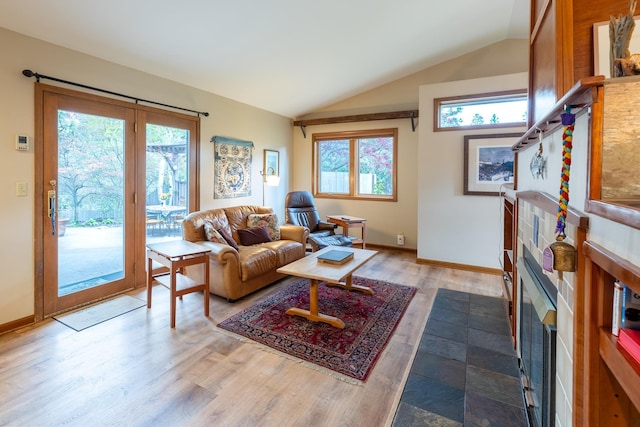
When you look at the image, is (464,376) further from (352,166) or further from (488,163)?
(352,166)

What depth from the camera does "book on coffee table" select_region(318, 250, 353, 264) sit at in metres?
2.91

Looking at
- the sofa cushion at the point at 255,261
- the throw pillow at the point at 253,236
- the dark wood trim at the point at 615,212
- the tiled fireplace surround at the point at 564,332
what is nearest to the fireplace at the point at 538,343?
the tiled fireplace surround at the point at 564,332

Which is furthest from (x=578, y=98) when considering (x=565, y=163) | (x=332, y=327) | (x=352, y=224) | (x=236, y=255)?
(x=352, y=224)

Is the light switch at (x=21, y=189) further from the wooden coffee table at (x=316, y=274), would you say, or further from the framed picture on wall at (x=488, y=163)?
the framed picture on wall at (x=488, y=163)

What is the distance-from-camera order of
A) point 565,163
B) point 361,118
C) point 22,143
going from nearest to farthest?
point 565,163 < point 22,143 < point 361,118

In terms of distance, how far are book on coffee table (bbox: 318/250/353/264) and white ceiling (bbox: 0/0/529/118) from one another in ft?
7.88

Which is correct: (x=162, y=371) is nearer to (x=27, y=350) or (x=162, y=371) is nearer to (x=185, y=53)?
(x=27, y=350)

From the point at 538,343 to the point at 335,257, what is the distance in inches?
70.7

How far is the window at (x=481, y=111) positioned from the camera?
3960 mm

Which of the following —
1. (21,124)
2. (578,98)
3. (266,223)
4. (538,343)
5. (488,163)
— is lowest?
(538,343)

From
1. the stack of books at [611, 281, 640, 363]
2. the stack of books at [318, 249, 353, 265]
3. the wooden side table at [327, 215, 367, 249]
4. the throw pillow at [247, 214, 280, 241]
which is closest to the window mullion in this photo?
the wooden side table at [327, 215, 367, 249]

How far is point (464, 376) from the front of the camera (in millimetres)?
1977

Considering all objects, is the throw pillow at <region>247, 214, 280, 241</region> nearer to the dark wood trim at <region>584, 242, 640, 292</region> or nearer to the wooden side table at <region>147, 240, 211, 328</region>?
the wooden side table at <region>147, 240, 211, 328</region>

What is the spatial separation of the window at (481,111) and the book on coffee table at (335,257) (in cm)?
249
